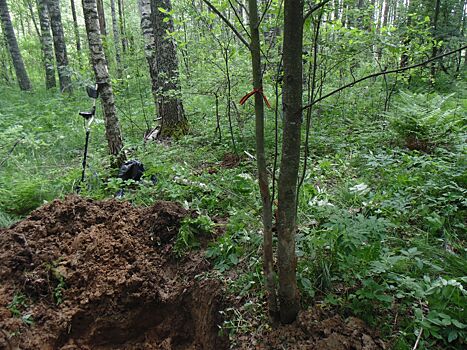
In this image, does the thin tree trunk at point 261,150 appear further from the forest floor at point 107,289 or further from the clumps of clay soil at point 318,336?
the forest floor at point 107,289

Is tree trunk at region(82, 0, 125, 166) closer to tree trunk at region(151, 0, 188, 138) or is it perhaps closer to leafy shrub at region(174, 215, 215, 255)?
tree trunk at region(151, 0, 188, 138)

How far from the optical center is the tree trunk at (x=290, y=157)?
1.48 meters

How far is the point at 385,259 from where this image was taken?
195cm

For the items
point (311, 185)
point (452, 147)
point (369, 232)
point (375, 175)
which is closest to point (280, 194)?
point (369, 232)

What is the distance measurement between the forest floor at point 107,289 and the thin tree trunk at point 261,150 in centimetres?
32

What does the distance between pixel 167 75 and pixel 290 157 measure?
5262 mm

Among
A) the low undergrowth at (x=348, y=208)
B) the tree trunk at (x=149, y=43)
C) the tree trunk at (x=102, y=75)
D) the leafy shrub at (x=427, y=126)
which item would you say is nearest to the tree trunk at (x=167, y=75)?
the tree trunk at (x=149, y=43)

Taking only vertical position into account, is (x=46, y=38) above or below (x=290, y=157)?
above

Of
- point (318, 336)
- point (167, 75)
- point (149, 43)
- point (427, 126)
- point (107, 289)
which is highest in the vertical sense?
point (149, 43)

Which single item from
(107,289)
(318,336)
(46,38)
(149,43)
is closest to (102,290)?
(107,289)

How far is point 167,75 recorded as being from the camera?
20.7 feet

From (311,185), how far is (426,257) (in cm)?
142

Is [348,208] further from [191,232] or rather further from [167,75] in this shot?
[167,75]

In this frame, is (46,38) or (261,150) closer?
(261,150)
